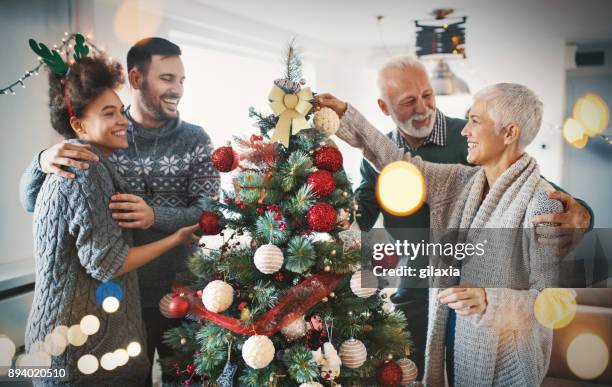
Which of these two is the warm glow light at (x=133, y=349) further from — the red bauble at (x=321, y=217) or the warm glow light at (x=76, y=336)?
the red bauble at (x=321, y=217)

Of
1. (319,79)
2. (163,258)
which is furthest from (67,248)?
(319,79)

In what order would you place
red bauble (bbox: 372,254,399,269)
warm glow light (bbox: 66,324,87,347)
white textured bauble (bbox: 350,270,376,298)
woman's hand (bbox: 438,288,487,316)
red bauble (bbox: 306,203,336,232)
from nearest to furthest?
red bauble (bbox: 306,203,336,232)
white textured bauble (bbox: 350,270,376,298)
warm glow light (bbox: 66,324,87,347)
woman's hand (bbox: 438,288,487,316)
red bauble (bbox: 372,254,399,269)

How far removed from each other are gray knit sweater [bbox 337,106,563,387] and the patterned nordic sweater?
562 mm

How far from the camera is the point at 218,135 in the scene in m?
1.93

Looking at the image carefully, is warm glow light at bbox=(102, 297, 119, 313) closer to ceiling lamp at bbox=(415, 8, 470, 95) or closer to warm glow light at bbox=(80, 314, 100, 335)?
warm glow light at bbox=(80, 314, 100, 335)

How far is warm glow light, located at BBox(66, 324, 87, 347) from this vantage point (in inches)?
61.4

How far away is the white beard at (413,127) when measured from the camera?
1760mm

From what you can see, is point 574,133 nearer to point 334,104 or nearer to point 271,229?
point 334,104

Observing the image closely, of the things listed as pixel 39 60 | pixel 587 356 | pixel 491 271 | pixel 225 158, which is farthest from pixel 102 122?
pixel 587 356

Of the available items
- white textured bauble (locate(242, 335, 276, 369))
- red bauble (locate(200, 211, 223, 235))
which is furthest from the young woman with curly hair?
white textured bauble (locate(242, 335, 276, 369))

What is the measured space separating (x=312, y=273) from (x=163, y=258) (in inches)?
29.1

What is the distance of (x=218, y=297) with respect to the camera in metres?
1.41

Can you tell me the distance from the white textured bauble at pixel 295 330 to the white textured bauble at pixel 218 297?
184 mm

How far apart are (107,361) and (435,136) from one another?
1.36m
